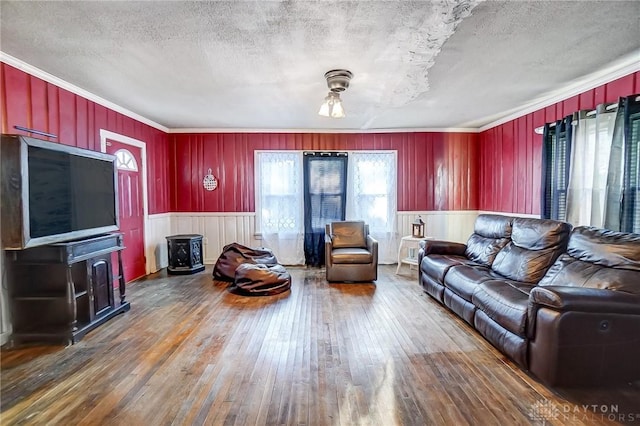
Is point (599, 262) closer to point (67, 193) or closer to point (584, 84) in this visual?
point (584, 84)

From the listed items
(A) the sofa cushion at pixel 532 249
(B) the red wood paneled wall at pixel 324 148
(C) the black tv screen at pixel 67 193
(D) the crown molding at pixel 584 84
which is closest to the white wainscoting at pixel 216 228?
(B) the red wood paneled wall at pixel 324 148

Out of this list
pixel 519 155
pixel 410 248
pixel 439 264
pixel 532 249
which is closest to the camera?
pixel 532 249

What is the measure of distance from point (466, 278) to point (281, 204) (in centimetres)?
363

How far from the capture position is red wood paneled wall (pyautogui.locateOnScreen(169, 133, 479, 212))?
5.84 m

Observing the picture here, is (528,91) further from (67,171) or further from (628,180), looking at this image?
(67,171)

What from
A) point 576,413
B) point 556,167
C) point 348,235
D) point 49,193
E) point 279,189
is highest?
point 556,167

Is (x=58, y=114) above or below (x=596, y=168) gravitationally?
above

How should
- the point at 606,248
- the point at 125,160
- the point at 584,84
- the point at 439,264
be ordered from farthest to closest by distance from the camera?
1. the point at 125,160
2. the point at 439,264
3. the point at 584,84
4. the point at 606,248

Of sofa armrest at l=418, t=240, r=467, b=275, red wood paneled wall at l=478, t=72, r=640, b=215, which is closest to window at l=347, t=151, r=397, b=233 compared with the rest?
red wood paneled wall at l=478, t=72, r=640, b=215

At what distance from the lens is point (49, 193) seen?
2.76 meters

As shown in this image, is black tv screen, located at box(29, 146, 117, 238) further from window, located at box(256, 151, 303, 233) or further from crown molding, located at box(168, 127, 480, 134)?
window, located at box(256, 151, 303, 233)

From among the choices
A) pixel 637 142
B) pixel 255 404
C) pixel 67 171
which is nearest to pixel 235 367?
pixel 255 404

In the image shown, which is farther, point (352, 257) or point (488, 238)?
point (352, 257)

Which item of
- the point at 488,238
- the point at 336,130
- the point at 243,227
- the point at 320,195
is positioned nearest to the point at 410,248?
the point at 488,238
